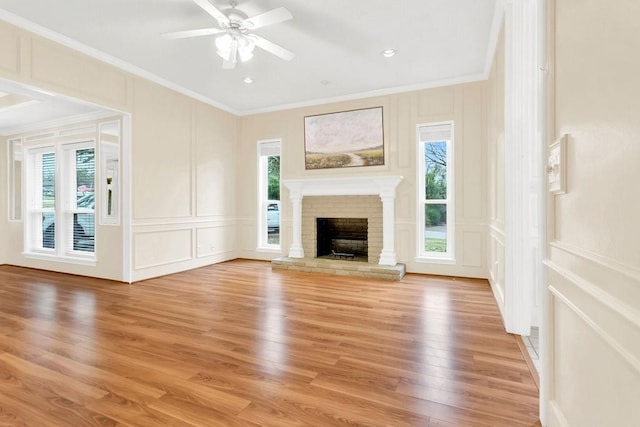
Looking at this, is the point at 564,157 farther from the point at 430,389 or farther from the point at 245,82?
the point at 245,82

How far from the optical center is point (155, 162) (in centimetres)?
471

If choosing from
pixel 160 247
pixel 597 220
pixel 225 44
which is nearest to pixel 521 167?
pixel 597 220

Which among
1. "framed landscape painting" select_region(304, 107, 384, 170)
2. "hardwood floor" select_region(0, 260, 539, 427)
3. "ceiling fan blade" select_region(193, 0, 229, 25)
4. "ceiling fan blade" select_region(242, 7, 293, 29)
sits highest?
"ceiling fan blade" select_region(193, 0, 229, 25)

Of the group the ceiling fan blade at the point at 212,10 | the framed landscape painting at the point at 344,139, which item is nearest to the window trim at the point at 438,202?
the framed landscape painting at the point at 344,139

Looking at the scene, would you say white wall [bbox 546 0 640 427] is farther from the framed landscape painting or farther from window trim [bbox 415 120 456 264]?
the framed landscape painting

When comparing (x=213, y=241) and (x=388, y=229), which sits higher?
(x=388, y=229)

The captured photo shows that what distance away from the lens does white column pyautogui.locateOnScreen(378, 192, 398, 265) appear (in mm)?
4961

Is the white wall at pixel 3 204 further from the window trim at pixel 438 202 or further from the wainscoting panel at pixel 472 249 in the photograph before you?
the wainscoting panel at pixel 472 249

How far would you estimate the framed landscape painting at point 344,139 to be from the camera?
17.0 ft

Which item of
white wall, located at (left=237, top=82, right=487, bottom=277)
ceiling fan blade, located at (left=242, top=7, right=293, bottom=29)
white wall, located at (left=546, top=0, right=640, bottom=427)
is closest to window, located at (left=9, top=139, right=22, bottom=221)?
white wall, located at (left=237, top=82, right=487, bottom=277)

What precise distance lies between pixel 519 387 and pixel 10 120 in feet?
25.8

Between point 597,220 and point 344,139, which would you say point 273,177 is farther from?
point 597,220

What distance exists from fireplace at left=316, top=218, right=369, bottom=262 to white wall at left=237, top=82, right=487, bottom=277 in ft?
2.10

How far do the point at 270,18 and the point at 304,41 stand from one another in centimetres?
94
